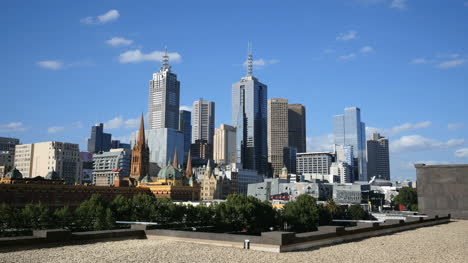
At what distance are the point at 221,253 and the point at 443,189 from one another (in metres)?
53.4

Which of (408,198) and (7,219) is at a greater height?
(408,198)

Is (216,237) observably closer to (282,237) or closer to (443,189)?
(282,237)

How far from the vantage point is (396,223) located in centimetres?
4850

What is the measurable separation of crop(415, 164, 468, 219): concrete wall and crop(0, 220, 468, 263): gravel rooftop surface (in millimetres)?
36372

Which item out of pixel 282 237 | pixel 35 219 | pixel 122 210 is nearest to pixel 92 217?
pixel 122 210

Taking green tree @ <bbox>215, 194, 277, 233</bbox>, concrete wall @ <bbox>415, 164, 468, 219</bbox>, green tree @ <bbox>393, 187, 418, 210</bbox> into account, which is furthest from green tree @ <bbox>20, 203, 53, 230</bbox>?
green tree @ <bbox>393, 187, 418, 210</bbox>

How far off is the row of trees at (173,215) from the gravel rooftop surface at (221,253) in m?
47.4

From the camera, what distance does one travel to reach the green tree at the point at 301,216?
101 metres

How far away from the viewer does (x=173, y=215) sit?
3826 inches

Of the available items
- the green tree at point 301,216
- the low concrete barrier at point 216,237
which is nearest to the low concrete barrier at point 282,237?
the low concrete barrier at point 216,237

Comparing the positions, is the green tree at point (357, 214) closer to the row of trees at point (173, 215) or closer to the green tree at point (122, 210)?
the row of trees at point (173, 215)

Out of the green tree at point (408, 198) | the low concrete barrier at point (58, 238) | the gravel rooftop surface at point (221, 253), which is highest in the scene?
the green tree at point (408, 198)

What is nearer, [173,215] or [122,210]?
[122,210]

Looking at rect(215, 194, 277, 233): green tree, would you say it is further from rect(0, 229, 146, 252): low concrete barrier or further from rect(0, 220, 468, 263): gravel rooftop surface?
rect(0, 220, 468, 263): gravel rooftop surface
